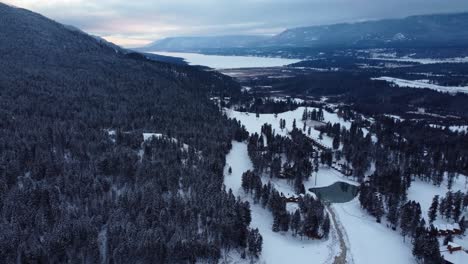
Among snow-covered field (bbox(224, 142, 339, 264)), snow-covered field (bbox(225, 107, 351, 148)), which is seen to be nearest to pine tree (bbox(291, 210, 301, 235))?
snow-covered field (bbox(224, 142, 339, 264))

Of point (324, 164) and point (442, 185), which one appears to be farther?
point (324, 164)

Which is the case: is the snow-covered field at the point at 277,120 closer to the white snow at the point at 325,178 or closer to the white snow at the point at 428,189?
the white snow at the point at 325,178

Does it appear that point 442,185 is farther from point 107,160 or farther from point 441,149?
point 107,160

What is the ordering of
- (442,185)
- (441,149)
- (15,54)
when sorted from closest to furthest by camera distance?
(442,185)
(441,149)
(15,54)

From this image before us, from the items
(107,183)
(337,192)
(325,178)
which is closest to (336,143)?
(325,178)

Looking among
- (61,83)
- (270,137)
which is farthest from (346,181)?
(61,83)

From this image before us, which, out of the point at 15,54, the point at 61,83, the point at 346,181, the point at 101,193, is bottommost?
the point at 346,181
